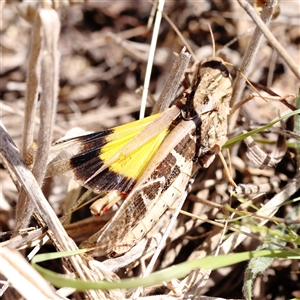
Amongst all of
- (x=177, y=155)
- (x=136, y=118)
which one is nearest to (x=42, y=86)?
(x=177, y=155)

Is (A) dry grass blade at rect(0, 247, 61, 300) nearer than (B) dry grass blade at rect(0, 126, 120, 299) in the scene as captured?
Yes

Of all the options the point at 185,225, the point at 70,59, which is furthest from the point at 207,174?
the point at 70,59

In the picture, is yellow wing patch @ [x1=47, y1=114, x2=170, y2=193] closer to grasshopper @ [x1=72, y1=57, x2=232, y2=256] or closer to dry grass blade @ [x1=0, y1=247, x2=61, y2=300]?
grasshopper @ [x1=72, y1=57, x2=232, y2=256]

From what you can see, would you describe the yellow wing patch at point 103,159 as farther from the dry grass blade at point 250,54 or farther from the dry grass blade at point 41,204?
the dry grass blade at point 250,54

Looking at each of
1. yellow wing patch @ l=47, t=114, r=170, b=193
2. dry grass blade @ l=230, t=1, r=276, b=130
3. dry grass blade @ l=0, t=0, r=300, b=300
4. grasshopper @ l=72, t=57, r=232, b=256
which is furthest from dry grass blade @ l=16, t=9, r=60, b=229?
dry grass blade @ l=230, t=1, r=276, b=130

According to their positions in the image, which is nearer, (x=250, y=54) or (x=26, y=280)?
(x=26, y=280)

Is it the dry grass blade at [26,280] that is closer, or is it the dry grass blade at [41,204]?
the dry grass blade at [26,280]

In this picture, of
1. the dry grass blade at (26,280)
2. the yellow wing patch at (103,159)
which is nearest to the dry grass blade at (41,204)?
the yellow wing patch at (103,159)

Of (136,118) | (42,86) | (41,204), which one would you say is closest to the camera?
(42,86)

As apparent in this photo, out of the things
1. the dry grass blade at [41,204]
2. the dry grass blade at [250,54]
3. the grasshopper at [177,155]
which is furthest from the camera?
the dry grass blade at [250,54]

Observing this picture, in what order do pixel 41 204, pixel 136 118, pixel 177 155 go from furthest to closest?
1. pixel 136 118
2. pixel 177 155
3. pixel 41 204

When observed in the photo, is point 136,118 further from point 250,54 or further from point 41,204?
point 41,204
